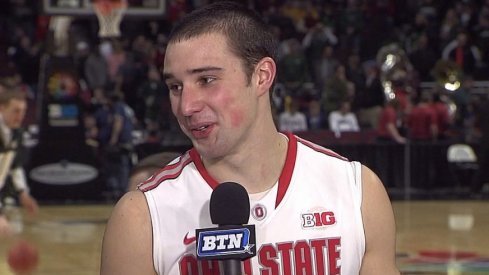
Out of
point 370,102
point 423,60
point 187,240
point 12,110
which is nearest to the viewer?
point 187,240

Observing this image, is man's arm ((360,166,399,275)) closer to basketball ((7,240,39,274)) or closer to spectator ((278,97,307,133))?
basketball ((7,240,39,274))

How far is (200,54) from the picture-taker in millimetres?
2967

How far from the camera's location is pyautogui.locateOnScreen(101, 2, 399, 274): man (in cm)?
297

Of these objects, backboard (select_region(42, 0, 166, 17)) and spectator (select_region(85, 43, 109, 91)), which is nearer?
backboard (select_region(42, 0, 166, 17))

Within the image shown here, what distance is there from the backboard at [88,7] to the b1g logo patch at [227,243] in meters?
17.6

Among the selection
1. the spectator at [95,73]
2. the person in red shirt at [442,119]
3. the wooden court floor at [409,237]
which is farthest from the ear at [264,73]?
the spectator at [95,73]

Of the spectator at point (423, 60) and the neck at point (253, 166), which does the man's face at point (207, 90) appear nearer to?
the neck at point (253, 166)

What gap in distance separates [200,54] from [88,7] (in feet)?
58.3

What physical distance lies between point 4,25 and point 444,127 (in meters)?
10.0

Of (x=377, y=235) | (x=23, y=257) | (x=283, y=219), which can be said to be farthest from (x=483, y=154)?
(x=283, y=219)

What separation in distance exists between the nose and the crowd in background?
15.4 metres

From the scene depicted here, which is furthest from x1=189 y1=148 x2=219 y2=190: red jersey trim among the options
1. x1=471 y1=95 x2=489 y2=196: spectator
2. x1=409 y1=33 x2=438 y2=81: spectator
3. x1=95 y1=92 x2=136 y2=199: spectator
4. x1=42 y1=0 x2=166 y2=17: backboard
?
x1=409 y1=33 x2=438 y2=81: spectator

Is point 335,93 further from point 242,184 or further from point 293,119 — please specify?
point 242,184

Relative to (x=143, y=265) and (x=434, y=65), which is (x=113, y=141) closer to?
(x=434, y=65)
